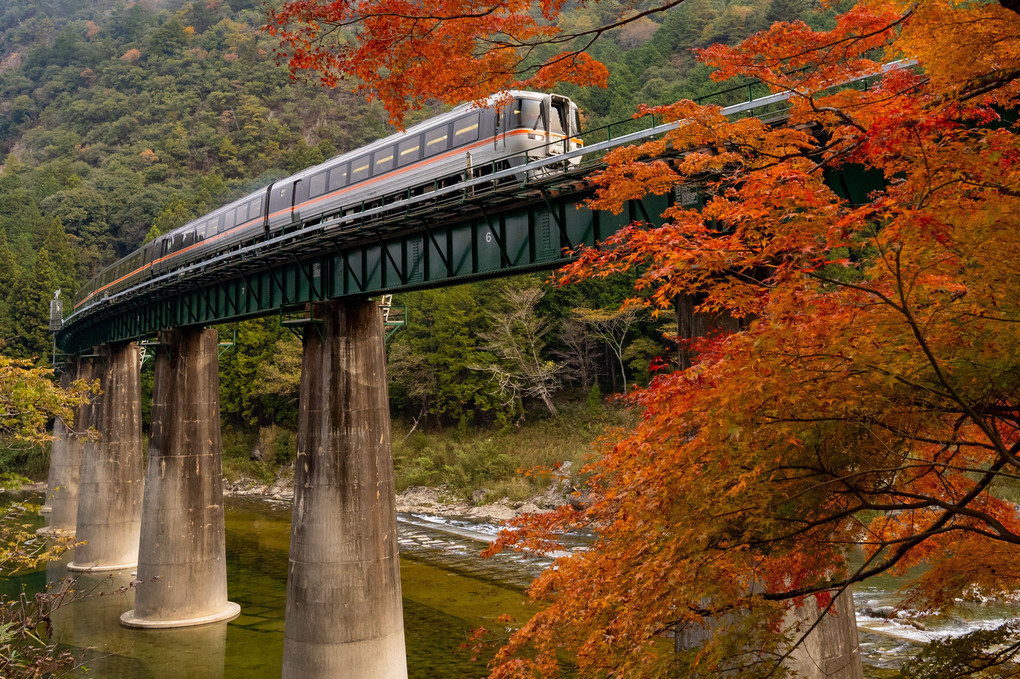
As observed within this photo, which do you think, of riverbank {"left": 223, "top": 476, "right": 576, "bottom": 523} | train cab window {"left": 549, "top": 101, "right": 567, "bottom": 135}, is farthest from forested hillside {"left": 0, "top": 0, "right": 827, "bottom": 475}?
riverbank {"left": 223, "top": 476, "right": 576, "bottom": 523}

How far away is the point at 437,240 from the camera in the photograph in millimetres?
17516

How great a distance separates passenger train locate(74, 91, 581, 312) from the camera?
19250mm

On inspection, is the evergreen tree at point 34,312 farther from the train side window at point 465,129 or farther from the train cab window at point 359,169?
the train side window at point 465,129

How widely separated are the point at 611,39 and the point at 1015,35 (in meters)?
95.5

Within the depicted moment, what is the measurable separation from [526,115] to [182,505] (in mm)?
16938

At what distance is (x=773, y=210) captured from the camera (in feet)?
22.6

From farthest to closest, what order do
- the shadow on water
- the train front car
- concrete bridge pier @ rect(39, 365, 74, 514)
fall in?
concrete bridge pier @ rect(39, 365, 74, 514) < the shadow on water < the train front car

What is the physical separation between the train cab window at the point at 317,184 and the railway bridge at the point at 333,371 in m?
2.12

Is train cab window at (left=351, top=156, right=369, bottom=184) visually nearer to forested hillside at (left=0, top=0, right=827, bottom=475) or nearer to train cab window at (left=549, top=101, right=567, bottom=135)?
forested hillside at (left=0, top=0, right=827, bottom=475)

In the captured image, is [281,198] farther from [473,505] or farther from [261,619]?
[473,505]

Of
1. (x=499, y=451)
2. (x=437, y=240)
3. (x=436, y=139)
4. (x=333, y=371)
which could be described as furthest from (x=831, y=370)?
(x=499, y=451)

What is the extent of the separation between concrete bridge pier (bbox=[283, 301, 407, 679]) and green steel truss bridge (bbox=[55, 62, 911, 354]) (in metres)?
1.64

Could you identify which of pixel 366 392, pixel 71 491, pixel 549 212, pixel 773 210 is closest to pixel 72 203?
pixel 71 491

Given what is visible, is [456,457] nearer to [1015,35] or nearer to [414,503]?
[414,503]
